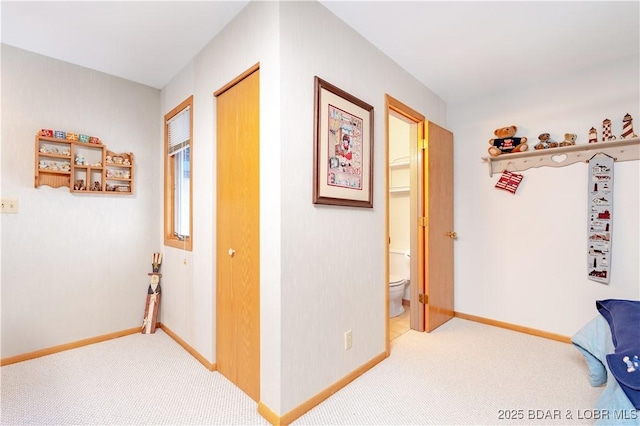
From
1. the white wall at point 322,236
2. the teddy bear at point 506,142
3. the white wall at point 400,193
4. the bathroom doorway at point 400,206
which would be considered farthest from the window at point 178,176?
the teddy bear at point 506,142

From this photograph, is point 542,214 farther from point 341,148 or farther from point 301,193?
point 301,193

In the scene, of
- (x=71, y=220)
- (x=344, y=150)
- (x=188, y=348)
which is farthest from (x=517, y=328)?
(x=71, y=220)

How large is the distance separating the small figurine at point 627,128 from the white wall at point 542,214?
0.19 feet

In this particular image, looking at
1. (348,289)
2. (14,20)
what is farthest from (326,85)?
(14,20)

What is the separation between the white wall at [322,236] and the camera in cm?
161

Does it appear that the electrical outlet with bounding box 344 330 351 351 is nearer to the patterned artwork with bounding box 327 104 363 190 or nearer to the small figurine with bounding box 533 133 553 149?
the patterned artwork with bounding box 327 104 363 190

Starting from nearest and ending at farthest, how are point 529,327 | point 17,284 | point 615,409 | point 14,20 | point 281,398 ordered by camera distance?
point 615,409 → point 281,398 → point 14,20 → point 17,284 → point 529,327

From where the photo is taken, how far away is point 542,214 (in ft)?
9.08

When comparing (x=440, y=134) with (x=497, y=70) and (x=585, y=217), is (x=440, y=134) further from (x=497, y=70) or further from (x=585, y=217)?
(x=585, y=217)

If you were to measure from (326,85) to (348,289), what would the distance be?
130cm

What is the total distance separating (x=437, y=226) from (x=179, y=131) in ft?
8.59

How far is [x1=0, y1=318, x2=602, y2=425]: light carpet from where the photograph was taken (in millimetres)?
1645

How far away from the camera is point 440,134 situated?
303 cm

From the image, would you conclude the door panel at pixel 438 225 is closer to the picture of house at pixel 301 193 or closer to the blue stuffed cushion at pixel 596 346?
the picture of house at pixel 301 193
